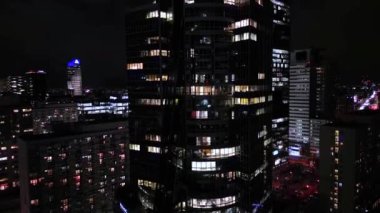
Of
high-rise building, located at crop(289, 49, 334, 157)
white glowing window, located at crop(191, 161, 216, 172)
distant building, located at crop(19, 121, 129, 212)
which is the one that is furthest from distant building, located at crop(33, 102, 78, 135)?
high-rise building, located at crop(289, 49, 334, 157)

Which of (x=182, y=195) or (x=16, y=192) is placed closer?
(x=182, y=195)

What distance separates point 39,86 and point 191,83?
123 metres

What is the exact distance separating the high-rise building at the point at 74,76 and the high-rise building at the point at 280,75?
13274 centimetres

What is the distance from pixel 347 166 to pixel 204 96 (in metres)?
30.3

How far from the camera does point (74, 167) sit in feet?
165

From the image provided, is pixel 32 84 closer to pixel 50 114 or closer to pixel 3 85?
pixel 3 85

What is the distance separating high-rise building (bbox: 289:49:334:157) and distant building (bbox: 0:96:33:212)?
8290 cm

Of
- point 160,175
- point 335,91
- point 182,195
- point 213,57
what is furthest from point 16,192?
point 335,91

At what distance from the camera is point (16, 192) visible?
56.9 meters

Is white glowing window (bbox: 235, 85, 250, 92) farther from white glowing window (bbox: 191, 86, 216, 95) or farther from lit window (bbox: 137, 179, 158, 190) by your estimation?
lit window (bbox: 137, 179, 158, 190)

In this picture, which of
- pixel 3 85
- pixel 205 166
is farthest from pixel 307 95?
pixel 3 85

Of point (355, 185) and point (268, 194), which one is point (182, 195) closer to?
point (268, 194)

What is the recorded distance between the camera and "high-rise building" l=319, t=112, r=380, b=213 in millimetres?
50031

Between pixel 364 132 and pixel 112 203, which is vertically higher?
pixel 364 132
